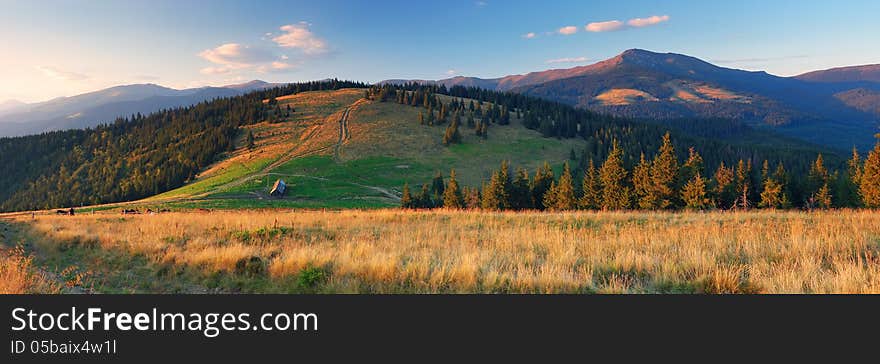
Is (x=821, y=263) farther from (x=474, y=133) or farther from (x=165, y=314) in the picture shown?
(x=474, y=133)

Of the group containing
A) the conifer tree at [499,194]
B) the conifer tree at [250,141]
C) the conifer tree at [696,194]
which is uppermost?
the conifer tree at [250,141]

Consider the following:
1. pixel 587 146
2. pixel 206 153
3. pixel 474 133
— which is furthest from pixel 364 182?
pixel 587 146

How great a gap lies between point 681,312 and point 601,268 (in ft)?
8.40

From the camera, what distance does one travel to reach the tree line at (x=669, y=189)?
1622 inches

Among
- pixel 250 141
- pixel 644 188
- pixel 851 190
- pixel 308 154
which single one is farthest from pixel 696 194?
pixel 250 141

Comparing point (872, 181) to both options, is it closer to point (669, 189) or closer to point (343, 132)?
point (669, 189)

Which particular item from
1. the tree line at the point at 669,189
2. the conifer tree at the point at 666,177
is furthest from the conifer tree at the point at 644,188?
the conifer tree at the point at 666,177

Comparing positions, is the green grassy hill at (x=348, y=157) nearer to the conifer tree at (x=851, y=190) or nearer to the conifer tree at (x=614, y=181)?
the conifer tree at (x=614, y=181)

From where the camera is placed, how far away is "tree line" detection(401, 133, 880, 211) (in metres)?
41.2

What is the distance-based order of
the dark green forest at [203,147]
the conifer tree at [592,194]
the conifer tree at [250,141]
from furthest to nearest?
the conifer tree at [250,141]
the dark green forest at [203,147]
the conifer tree at [592,194]

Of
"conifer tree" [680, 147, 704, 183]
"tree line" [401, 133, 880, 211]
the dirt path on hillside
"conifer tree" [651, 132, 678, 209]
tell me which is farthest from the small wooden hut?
Answer: "conifer tree" [680, 147, 704, 183]

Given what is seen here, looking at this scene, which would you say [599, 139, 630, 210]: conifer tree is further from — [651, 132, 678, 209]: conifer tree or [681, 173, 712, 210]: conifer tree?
[681, 173, 712, 210]: conifer tree

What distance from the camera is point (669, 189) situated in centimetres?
4091

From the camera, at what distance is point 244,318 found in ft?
15.6
